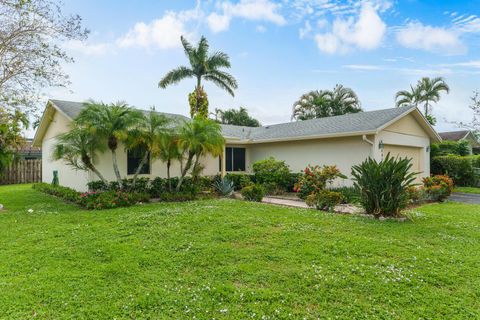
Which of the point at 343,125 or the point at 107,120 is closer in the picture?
the point at 107,120

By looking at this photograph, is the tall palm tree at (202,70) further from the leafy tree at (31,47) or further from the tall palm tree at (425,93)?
the tall palm tree at (425,93)

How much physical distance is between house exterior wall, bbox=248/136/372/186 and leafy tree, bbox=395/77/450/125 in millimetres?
19638

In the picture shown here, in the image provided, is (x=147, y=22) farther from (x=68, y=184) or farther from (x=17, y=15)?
(x=68, y=184)

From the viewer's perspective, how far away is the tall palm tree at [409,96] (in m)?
29.7

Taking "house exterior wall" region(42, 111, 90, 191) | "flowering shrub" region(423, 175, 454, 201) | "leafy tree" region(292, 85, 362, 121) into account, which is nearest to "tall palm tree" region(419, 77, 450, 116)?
"leafy tree" region(292, 85, 362, 121)

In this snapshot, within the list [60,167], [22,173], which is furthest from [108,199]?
[22,173]

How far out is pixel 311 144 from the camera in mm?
15891

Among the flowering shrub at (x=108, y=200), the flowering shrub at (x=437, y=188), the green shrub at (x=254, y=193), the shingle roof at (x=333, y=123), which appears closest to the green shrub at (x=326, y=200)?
the green shrub at (x=254, y=193)

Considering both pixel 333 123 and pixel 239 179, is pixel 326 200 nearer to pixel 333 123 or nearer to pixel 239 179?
pixel 239 179

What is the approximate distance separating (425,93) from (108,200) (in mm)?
31572

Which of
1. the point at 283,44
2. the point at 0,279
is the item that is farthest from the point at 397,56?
the point at 0,279

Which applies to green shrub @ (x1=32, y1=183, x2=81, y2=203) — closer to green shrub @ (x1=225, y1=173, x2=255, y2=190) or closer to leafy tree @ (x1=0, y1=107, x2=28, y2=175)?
leafy tree @ (x1=0, y1=107, x2=28, y2=175)

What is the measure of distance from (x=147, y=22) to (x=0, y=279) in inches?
480

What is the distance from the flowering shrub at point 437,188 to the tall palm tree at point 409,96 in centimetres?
1980
